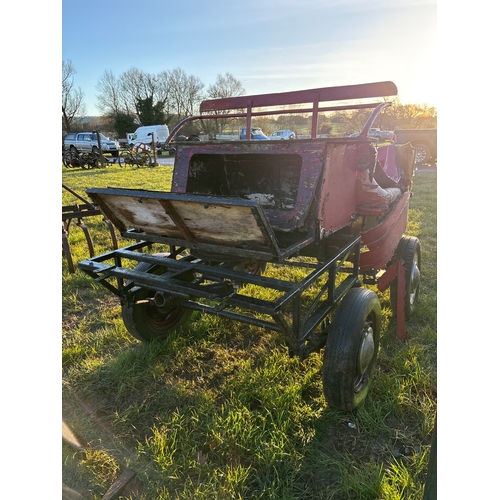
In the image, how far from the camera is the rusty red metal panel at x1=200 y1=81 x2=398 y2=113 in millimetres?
2513

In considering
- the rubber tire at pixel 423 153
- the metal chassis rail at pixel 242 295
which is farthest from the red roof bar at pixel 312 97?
the rubber tire at pixel 423 153

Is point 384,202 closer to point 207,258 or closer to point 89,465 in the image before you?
point 207,258

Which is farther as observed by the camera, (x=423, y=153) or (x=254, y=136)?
(x=254, y=136)

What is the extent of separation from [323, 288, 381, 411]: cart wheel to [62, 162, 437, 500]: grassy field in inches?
8.5

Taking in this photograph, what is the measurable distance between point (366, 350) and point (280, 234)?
0.88m

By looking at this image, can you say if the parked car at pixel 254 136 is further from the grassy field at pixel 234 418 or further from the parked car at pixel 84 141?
the parked car at pixel 84 141

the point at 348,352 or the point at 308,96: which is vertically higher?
the point at 308,96

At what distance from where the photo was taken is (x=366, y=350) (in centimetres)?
231

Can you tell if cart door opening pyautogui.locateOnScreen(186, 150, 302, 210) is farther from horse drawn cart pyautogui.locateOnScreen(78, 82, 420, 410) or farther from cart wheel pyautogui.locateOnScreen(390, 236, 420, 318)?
cart wheel pyautogui.locateOnScreen(390, 236, 420, 318)

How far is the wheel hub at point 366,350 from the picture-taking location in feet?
7.40

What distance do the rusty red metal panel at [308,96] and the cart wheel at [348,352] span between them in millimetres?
1324

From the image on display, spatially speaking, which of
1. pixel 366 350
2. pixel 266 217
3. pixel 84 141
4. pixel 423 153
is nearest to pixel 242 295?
pixel 266 217

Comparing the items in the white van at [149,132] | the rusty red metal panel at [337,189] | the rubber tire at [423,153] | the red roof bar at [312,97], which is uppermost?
the white van at [149,132]

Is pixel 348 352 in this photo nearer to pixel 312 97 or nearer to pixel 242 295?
pixel 242 295
